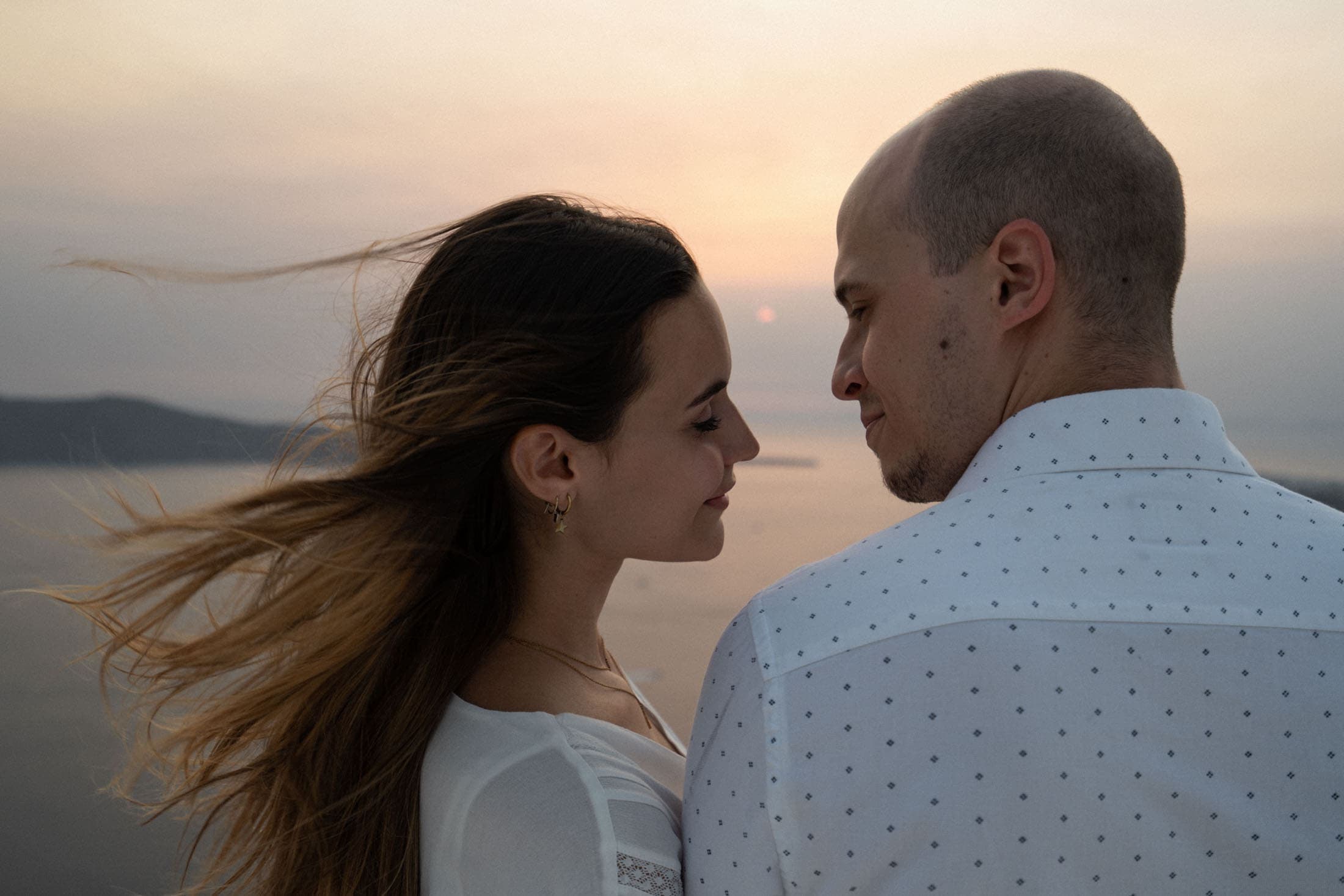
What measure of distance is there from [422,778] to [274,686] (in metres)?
0.34

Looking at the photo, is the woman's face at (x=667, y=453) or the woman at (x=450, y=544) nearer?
the woman at (x=450, y=544)

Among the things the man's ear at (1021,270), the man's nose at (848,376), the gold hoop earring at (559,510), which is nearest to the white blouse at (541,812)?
the gold hoop earring at (559,510)

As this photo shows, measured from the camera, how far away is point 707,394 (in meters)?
1.82

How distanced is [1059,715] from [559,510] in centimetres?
95

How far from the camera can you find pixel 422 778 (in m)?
1.60

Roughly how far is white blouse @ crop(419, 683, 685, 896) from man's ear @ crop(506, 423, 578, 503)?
374mm

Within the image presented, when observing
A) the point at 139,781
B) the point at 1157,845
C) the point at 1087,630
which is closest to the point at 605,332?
the point at 1087,630

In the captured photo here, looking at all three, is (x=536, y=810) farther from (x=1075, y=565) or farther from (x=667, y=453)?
(x=1075, y=565)

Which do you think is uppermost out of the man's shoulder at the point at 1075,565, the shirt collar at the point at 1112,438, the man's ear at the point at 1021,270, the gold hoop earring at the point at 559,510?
the man's ear at the point at 1021,270

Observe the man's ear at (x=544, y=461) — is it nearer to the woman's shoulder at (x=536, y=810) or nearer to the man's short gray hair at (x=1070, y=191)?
the woman's shoulder at (x=536, y=810)

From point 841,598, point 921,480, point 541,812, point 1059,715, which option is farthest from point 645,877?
point 921,480

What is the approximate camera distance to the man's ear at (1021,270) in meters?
1.48

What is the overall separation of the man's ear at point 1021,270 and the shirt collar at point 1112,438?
0.69ft

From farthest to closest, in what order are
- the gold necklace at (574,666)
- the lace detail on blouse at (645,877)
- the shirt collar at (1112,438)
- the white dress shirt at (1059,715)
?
the gold necklace at (574,666)
the lace detail on blouse at (645,877)
the shirt collar at (1112,438)
the white dress shirt at (1059,715)
